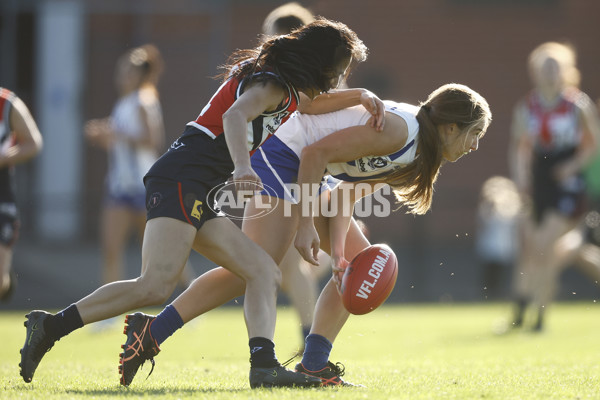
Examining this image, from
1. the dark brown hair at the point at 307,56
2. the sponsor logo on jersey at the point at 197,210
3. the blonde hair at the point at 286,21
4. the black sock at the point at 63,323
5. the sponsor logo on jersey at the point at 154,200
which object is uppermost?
the blonde hair at the point at 286,21

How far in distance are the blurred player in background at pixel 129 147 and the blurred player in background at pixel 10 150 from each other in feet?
7.06

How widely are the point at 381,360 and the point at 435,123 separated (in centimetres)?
229

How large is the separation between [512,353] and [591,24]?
12.0 metres

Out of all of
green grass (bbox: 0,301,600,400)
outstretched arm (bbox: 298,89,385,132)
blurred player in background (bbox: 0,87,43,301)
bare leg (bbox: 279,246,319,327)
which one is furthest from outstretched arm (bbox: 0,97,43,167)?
outstretched arm (bbox: 298,89,385,132)

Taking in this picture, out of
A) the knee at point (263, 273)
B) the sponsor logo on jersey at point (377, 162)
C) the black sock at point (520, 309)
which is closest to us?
the knee at point (263, 273)

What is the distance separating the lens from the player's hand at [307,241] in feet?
14.9

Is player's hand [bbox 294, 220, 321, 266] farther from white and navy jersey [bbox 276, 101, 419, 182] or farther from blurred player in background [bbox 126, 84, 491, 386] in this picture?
white and navy jersey [bbox 276, 101, 419, 182]

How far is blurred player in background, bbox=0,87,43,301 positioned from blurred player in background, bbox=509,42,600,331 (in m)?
4.80

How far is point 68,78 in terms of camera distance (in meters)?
17.4

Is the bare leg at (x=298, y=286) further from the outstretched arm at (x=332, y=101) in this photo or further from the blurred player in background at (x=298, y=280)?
the outstretched arm at (x=332, y=101)

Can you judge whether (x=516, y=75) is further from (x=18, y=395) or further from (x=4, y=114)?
(x=18, y=395)

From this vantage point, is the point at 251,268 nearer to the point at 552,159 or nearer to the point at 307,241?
the point at 307,241

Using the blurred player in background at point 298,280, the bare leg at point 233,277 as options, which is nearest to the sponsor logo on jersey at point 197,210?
the bare leg at point 233,277

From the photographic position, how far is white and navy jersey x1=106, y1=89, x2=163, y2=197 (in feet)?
29.8
